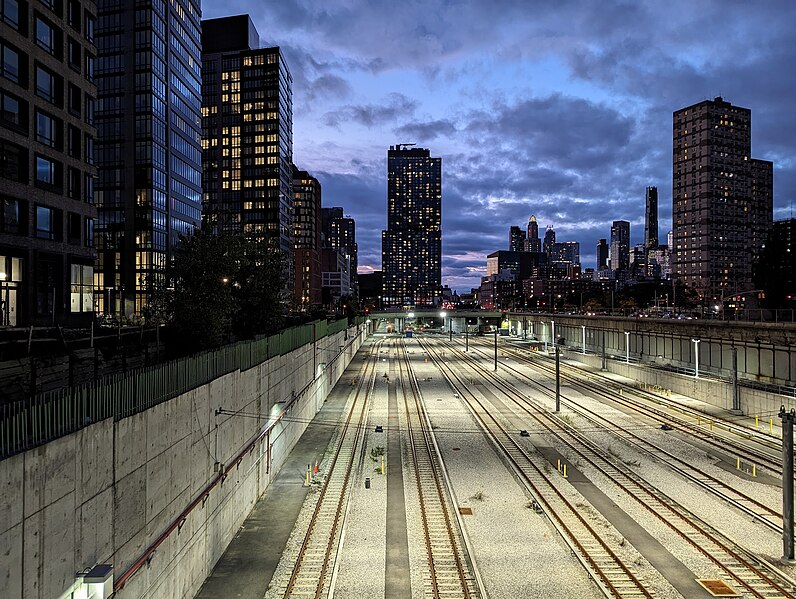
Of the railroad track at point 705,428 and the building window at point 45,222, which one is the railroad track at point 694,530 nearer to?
the railroad track at point 705,428

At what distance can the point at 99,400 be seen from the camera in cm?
1184

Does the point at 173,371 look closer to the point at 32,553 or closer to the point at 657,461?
the point at 32,553

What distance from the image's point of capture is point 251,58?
183750mm

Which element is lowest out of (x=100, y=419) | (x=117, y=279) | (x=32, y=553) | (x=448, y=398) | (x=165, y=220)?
(x=448, y=398)

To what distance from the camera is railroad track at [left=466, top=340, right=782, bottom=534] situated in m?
24.3

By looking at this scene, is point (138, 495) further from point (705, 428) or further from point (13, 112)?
point (13, 112)

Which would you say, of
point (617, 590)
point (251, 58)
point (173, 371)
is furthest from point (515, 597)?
point (251, 58)

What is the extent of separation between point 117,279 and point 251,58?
393 feet

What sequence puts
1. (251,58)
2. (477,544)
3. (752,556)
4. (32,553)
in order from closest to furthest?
(32,553) < (752,556) < (477,544) < (251,58)

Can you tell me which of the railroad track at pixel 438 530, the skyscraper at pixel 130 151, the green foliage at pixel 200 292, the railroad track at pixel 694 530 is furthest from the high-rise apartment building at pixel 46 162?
the railroad track at pixel 694 530

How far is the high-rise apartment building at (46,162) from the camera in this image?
42438mm

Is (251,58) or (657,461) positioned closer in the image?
(657,461)

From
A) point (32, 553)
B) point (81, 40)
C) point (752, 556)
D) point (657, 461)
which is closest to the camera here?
point (32, 553)

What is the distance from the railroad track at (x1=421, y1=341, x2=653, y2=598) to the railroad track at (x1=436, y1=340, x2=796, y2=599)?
3346mm
